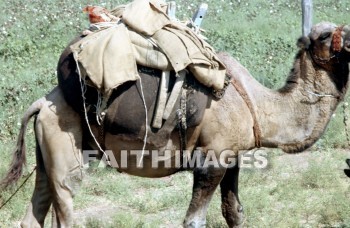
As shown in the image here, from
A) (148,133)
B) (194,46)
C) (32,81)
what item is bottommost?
(32,81)

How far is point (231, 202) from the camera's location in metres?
6.59

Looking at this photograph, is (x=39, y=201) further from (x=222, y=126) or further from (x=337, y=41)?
(x=337, y=41)

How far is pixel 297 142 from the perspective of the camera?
20.8 feet


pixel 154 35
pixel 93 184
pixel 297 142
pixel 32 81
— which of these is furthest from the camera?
pixel 32 81

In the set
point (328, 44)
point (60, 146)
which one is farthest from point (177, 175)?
point (328, 44)

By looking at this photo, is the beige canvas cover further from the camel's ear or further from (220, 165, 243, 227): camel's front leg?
(220, 165, 243, 227): camel's front leg

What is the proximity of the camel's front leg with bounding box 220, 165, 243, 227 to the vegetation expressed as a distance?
0.68 m

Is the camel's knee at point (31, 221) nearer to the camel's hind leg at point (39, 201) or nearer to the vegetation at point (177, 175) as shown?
the camel's hind leg at point (39, 201)

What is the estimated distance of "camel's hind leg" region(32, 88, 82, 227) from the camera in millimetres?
5973

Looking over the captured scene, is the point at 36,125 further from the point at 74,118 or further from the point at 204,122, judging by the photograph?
the point at 204,122

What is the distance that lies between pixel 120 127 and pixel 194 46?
2.62 feet

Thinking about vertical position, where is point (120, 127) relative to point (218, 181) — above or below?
above

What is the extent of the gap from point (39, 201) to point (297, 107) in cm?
214

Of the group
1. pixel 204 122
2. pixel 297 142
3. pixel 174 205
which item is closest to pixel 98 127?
pixel 204 122
